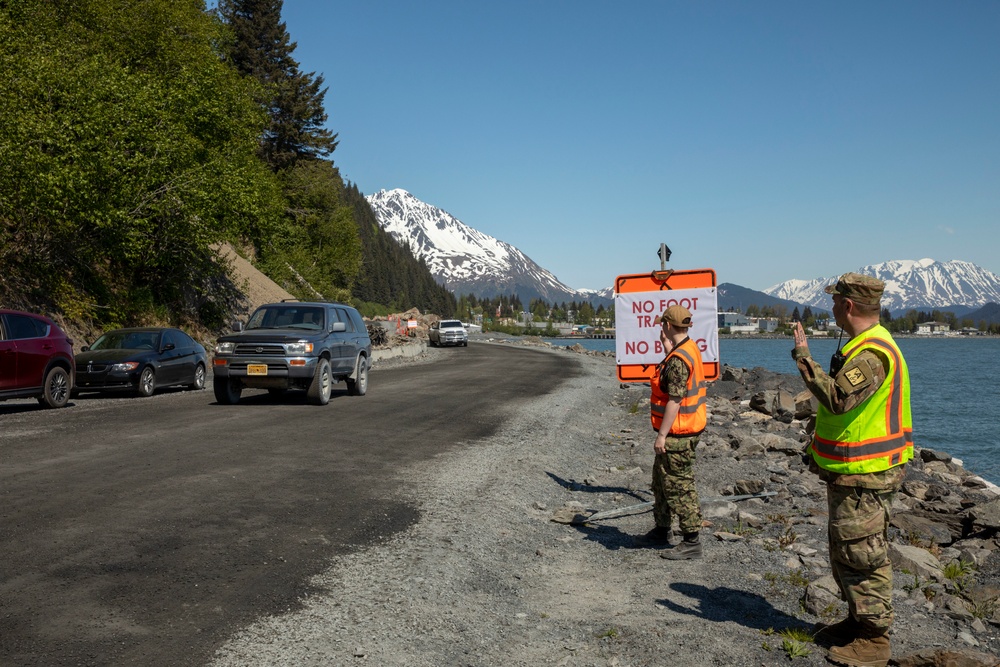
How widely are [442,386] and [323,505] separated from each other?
48.1 feet

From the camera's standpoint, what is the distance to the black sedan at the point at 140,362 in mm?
17266

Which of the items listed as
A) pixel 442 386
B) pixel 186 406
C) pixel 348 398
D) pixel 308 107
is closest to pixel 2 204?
pixel 186 406

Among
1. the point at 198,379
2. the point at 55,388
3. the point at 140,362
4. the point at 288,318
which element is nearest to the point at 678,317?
the point at 288,318

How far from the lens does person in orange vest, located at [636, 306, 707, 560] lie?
21.2 ft

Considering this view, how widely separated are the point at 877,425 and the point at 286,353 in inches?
499

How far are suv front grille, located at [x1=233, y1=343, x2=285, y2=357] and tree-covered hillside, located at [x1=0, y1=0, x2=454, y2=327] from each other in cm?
869

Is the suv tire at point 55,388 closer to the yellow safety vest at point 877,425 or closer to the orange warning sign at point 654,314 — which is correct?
the orange warning sign at point 654,314

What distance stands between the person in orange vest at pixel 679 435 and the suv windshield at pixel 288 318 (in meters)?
11.1

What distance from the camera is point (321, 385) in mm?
15891

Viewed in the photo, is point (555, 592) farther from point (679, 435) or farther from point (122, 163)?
point (122, 163)

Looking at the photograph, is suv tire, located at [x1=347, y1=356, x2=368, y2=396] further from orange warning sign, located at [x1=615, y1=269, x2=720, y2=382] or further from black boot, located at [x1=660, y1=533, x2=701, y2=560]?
black boot, located at [x1=660, y1=533, x2=701, y2=560]

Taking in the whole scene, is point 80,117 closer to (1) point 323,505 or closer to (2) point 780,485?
(1) point 323,505

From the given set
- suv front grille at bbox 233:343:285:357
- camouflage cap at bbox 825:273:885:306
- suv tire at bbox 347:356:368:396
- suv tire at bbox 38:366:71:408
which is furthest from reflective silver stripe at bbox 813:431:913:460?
suv tire at bbox 347:356:368:396

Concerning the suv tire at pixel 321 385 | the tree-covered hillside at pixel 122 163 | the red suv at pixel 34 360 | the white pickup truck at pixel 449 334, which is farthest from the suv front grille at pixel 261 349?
the white pickup truck at pixel 449 334
